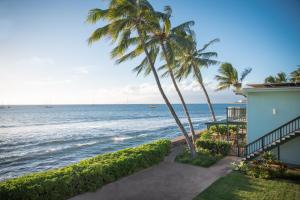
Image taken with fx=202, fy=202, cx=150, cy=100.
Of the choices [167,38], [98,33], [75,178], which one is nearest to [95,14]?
[98,33]

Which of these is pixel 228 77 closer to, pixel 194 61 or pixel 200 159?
pixel 194 61

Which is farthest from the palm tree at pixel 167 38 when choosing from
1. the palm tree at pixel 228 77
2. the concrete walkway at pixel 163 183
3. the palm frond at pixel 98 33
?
the palm tree at pixel 228 77

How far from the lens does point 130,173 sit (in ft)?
38.4

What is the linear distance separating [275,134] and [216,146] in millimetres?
4536

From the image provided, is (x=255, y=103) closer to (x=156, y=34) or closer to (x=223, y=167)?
(x=223, y=167)

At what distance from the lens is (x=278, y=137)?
1250 cm

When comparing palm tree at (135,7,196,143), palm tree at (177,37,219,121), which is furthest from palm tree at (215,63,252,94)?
palm tree at (135,7,196,143)

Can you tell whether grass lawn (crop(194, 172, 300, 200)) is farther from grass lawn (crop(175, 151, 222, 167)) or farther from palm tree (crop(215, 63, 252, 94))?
palm tree (crop(215, 63, 252, 94))

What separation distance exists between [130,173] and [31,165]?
531 inches

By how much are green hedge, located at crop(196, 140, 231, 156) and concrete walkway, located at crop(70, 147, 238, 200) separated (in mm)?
2043

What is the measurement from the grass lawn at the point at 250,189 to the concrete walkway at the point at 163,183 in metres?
0.58

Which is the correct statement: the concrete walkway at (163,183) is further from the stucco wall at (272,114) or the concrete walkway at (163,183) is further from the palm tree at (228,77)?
the palm tree at (228,77)

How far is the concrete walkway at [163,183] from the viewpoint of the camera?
29.3 ft

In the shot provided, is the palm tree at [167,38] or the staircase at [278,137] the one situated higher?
the palm tree at [167,38]
